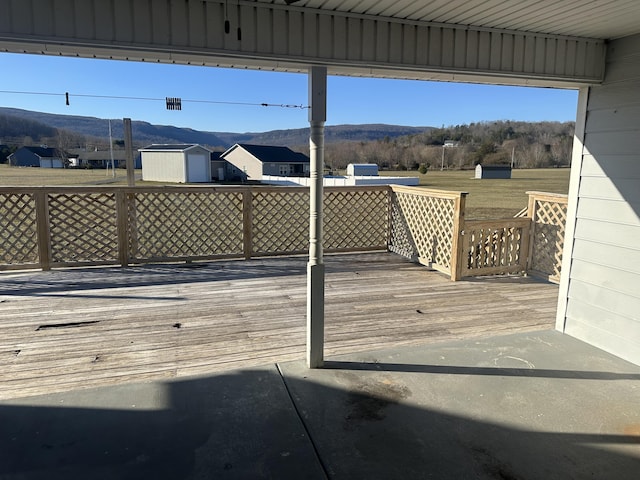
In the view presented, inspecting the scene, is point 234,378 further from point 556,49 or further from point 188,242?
point 188,242

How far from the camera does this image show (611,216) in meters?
3.02

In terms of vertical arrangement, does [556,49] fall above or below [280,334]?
above

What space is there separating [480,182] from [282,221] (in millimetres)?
24810

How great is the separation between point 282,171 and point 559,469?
23.1m

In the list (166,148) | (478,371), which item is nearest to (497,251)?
(478,371)

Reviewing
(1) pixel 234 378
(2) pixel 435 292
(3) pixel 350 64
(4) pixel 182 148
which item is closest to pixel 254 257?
(2) pixel 435 292

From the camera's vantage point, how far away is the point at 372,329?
3525 mm

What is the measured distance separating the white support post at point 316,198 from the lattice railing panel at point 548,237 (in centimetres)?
351

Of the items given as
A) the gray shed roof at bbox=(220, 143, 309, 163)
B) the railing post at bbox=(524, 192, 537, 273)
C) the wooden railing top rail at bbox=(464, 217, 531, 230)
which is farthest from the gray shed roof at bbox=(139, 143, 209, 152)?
the railing post at bbox=(524, 192, 537, 273)

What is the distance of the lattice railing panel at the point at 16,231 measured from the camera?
520cm

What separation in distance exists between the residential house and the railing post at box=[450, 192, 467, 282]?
13828 mm

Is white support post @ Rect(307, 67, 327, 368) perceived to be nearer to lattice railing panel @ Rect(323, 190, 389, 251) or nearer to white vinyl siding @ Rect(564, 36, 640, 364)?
white vinyl siding @ Rect(564, 36, 640, 364)

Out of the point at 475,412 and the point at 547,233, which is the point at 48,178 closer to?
the point at 547,233

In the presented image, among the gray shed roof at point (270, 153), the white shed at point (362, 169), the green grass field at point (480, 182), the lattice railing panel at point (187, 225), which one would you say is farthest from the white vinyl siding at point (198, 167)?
the lattice railing panel at point (187, 225)
